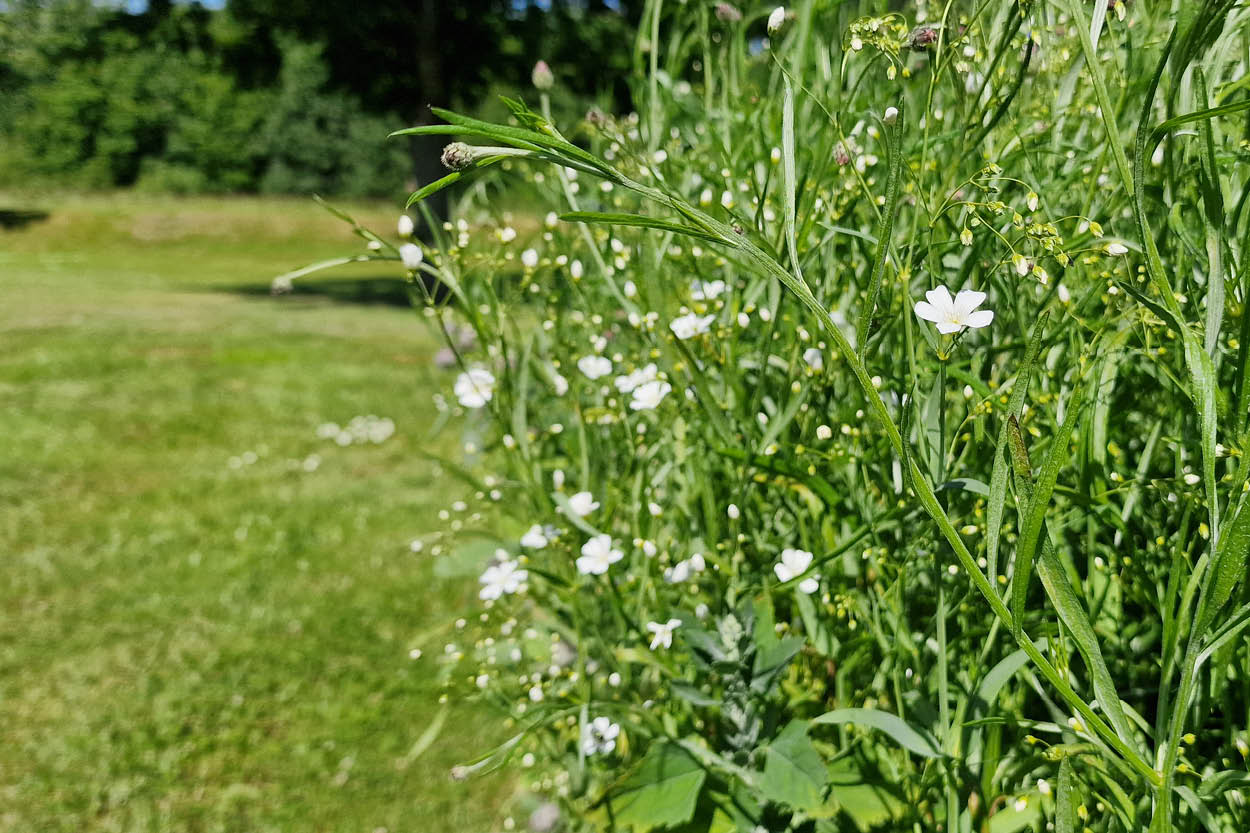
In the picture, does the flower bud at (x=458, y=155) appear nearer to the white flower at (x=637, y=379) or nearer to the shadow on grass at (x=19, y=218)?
the white flower at (x=637, y=379)

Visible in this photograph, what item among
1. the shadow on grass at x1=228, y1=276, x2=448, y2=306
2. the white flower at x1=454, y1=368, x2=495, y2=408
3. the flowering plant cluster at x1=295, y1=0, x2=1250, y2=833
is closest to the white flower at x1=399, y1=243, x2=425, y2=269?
the flowering plant cluster at x1=295, y1=0, x2=1250, y2=833

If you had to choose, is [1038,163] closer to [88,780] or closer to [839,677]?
[839,677]

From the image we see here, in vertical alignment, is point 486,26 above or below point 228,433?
above

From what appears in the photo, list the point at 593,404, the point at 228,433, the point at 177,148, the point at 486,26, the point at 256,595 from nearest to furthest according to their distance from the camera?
the point at 593,404, the point at 256,595, the point at 228,433, the point at 486,26, the point at 177,148

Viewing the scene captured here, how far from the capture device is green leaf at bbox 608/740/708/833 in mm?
942

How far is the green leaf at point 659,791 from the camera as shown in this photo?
942 millimetres

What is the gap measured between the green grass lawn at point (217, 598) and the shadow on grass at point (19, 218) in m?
15.5

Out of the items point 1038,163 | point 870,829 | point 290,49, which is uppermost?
point 1038,163

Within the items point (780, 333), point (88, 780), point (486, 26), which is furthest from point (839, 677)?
point (486, 26)

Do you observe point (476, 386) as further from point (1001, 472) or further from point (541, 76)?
point (1001, 472)

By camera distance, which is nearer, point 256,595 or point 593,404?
point 593,404

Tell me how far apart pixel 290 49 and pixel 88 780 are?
26.5 meters

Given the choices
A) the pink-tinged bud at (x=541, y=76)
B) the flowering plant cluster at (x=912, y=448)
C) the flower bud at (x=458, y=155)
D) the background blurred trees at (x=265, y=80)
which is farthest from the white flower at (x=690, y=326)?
the background blurred trees at (x=265, y=80)

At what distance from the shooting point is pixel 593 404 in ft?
5.17
